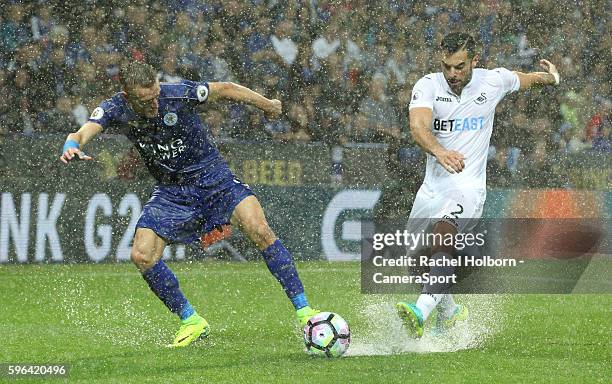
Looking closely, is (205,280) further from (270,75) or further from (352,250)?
(270,75)

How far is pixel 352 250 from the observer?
48.6ft

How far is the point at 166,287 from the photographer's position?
8438mm

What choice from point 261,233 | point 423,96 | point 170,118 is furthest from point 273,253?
point 423,96

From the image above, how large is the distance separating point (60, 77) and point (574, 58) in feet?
23.4

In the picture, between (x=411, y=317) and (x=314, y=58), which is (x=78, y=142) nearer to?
(x=411, y=317)

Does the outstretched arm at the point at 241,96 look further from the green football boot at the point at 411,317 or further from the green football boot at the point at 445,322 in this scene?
the green football boot at the point at 445,322

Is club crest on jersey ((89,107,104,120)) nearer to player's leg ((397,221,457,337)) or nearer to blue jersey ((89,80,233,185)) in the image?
blue jersey ((89,80,233,185))

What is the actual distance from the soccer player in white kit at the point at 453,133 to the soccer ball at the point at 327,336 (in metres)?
0.89

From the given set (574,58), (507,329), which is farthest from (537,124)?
(507,329)

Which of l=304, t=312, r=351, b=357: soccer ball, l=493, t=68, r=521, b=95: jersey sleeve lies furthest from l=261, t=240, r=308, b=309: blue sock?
l=493, t=68, r=521, b=95: jersey sleeve

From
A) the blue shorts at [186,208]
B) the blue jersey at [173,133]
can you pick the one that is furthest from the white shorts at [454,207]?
the blue jersey at [173,133]

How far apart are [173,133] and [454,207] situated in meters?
1.98

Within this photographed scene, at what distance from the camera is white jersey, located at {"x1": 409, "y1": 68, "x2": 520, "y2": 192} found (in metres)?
8.61

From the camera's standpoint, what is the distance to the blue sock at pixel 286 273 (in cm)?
800
